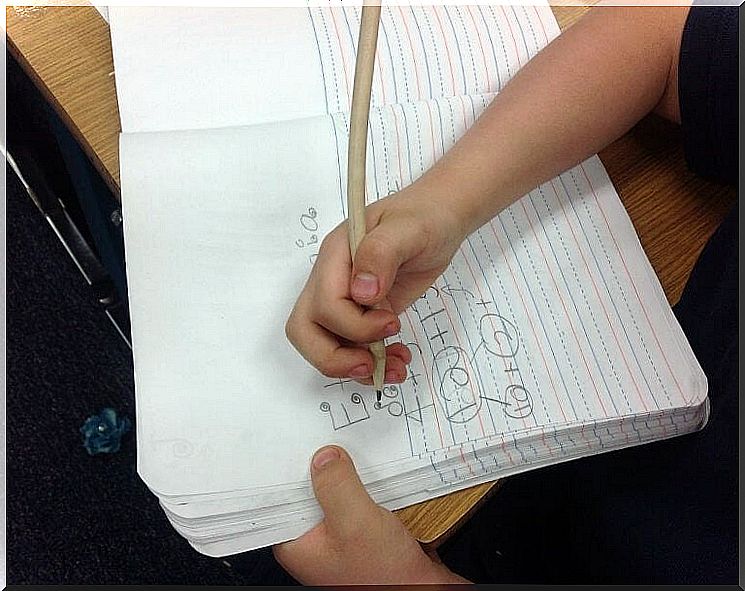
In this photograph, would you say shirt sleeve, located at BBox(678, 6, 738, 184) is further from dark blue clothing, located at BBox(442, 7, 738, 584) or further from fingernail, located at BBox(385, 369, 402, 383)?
fingernail, located at BBox(385, 369, 402, 383)

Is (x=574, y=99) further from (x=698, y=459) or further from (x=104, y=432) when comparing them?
(x=104, y=432)

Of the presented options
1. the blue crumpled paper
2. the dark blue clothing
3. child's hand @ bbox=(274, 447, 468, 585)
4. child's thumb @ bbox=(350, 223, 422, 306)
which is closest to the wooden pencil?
child's thumb @ bbox=(350, 223, 422, 306)

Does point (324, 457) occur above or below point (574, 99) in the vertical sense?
below

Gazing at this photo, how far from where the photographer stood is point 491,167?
45 centimetres

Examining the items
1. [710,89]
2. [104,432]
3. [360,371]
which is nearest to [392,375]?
[360,371]

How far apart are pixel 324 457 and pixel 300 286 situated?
9 centimetres

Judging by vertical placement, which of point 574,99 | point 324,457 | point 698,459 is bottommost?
point 698,459

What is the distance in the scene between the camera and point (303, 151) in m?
0.45

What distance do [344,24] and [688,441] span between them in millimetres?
329

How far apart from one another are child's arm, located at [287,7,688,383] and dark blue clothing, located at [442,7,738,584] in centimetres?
3

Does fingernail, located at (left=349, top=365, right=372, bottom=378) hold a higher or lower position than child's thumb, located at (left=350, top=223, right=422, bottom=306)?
lower

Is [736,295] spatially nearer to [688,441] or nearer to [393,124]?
[688,441]

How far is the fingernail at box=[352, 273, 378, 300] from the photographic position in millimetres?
361

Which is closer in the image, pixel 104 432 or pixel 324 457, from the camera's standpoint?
pixel 324 457
